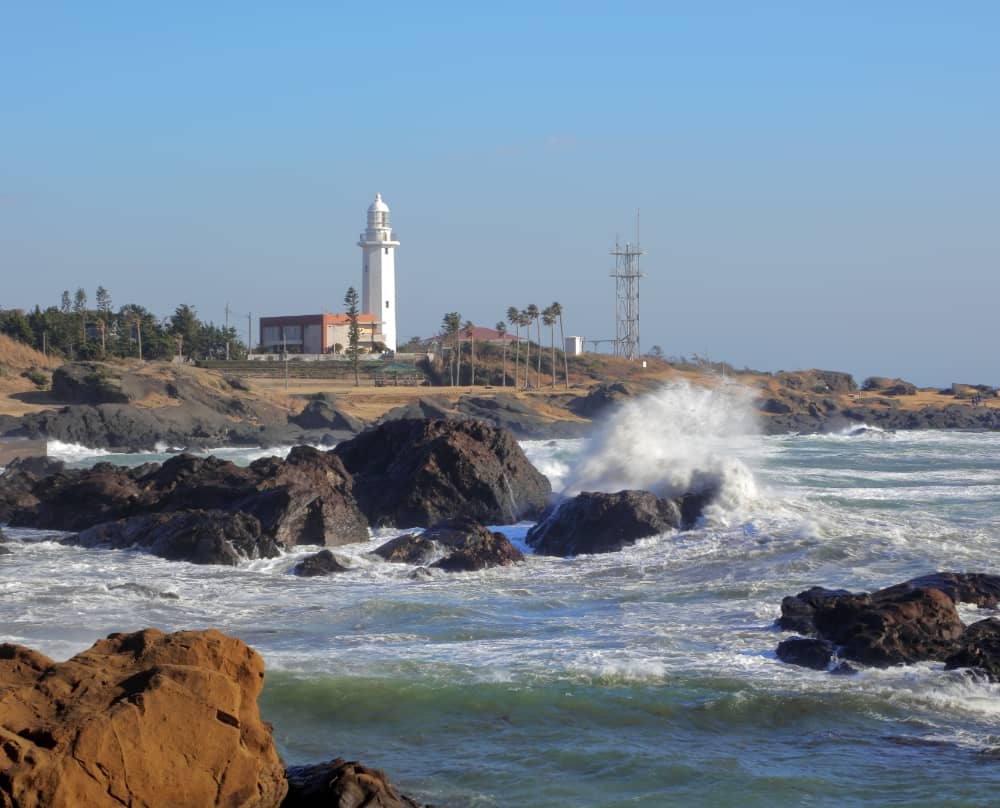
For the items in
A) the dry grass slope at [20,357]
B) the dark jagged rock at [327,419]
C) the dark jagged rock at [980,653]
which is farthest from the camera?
the dry grass slope at [20,357]

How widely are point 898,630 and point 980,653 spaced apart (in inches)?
31.0

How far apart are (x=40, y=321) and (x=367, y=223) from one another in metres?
20.5

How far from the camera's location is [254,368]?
69062mm

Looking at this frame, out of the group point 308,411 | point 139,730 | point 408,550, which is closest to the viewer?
point 139,730

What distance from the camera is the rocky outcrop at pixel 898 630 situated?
436 inches

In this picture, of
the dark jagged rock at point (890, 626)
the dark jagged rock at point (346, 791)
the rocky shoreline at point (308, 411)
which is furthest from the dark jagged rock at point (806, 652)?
the rocky shoreline at point (308, 411)

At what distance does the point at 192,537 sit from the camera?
1791 centimetres

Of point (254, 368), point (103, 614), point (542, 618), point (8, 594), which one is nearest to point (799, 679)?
point (542, 618)

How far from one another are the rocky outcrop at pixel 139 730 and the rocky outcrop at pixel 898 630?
5.94 metres

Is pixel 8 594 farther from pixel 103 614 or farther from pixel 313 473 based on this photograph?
pixel 313 473

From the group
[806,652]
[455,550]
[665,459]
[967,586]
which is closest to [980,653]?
[806,652]

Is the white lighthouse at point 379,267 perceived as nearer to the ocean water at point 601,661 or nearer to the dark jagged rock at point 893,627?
the ocean water at point 601,661

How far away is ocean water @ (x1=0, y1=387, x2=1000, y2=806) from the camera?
8.70 metres

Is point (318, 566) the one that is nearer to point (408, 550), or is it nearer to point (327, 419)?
point (408, 550)
